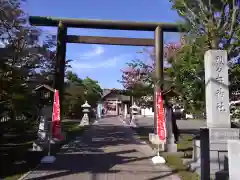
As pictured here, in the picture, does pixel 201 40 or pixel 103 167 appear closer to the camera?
A: pixel 103 167

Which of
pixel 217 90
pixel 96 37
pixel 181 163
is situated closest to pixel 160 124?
pixel 181 163

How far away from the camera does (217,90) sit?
8.08 meters

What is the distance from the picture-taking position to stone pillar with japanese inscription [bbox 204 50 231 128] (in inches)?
312

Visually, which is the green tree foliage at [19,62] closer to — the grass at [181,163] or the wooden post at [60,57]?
the wooden post at [60,57]

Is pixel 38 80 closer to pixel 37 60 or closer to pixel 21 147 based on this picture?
pixel 37 60

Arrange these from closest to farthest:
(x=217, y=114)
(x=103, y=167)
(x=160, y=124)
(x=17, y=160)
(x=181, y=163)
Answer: (x=217, y=114), (x=103, y=167), (x=181, y=163), (x=17, y=160), (x=160, y=124)

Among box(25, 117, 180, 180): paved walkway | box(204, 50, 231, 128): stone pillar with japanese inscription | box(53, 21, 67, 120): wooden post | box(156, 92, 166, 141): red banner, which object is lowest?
box(25, 117, 180, 180): paved walkway

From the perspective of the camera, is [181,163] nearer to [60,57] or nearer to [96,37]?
[96,37]

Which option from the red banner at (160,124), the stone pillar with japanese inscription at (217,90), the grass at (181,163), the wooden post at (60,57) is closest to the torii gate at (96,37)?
the wooden post at (60,57)

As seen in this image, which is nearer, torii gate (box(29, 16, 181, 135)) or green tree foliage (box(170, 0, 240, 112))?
green tree foliage (box(170, 0, 240, 112))

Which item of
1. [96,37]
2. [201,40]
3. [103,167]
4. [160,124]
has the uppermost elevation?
[96,37]

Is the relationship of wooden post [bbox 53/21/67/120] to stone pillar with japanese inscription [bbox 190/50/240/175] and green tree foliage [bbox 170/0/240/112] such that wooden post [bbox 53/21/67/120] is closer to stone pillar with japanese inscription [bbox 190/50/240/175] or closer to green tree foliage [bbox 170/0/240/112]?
green tree foliage [bbox 170/0/240/112]

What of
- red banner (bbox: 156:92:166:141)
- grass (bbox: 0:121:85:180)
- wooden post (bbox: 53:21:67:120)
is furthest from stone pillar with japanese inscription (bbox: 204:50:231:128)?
wooden post (bbox: 53:21:67:120)

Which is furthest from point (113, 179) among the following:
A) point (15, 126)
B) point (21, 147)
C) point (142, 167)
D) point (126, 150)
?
point (21, 147)
